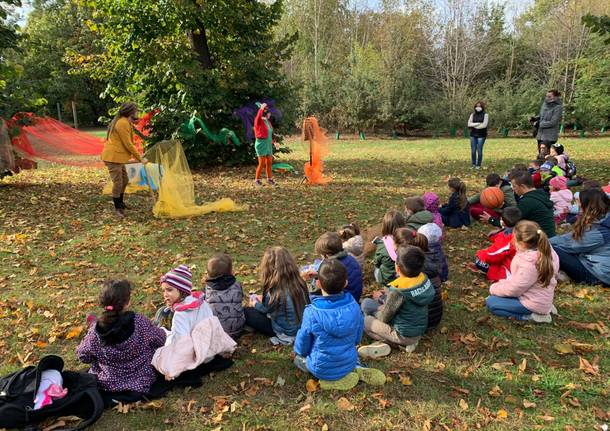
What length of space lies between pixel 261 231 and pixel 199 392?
14.0ft

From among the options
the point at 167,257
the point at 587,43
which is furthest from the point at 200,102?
the point at 587,43

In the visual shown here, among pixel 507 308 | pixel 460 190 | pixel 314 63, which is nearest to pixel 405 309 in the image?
pixel 507 308

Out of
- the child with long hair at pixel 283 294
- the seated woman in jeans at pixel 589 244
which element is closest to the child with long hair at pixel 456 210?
the seated woman in jeans at pixel 589 244

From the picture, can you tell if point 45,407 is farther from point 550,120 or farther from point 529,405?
point 550,120

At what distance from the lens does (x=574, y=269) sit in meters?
5.25

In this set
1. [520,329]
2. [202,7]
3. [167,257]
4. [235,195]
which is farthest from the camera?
[202,7]

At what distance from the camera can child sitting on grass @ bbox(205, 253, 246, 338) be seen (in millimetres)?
4066

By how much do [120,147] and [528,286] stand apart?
7088mm

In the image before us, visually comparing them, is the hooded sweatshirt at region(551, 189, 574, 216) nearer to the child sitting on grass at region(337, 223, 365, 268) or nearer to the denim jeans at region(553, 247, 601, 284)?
the denim jeans at region(553, 247, 601, 284)

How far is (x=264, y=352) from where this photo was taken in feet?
13.3

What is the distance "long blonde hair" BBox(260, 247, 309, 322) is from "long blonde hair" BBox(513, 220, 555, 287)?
87.6 inches

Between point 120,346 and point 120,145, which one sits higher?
point 120,145

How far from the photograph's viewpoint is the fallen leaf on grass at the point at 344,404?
3.28 metres

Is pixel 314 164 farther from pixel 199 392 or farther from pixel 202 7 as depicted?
pixel 199 392
